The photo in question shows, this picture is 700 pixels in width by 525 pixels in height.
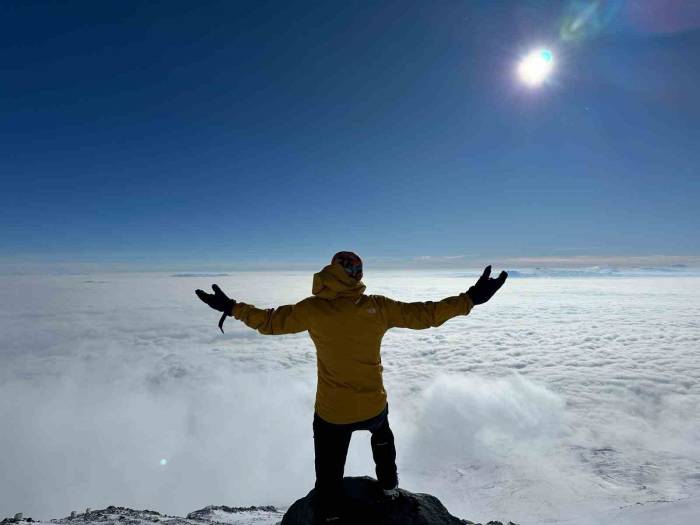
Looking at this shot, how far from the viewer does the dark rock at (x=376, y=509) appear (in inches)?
118

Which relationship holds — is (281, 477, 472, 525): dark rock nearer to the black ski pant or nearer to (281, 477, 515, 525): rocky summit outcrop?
(281, 477, 515, 525): rocky summit outcrop

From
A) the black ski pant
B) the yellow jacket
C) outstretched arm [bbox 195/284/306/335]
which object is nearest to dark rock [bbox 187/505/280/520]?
the black ski pant

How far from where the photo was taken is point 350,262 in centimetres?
253

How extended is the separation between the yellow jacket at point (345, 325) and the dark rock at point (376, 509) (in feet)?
3.47

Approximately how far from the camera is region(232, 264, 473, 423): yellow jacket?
2461mm

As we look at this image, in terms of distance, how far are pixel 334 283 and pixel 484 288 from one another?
1299mm

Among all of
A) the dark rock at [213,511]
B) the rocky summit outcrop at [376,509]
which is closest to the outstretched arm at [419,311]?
the rocky summit outcrop at [376,509]

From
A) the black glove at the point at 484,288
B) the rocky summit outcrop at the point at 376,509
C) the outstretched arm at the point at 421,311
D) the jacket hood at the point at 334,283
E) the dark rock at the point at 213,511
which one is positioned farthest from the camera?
the dark rock at the point at 213,511

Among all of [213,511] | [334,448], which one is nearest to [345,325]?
[334,448]

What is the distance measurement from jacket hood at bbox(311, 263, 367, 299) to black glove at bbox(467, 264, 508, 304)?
39.7 inches

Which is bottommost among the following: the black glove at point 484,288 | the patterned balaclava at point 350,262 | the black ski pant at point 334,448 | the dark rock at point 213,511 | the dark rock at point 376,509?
the dark rock at point 213,511

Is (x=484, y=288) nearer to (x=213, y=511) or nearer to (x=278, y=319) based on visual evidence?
(x=278, y=319)

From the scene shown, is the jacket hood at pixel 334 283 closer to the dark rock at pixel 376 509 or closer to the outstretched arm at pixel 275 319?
the outstretched arm at pixel 275 319

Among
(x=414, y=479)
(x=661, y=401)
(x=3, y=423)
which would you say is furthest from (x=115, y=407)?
(x=661, y=401)
